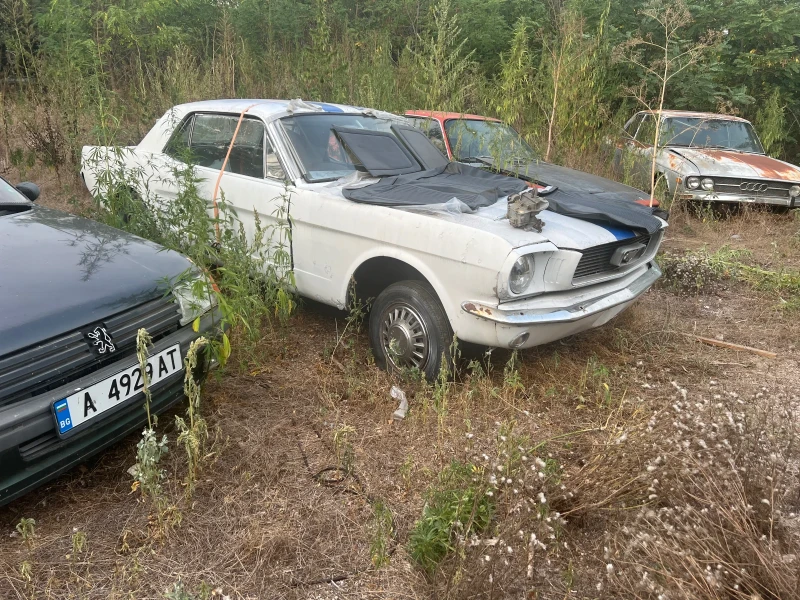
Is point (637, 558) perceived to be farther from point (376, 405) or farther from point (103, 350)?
point (103, 350)

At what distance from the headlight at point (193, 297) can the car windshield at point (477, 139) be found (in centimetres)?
347

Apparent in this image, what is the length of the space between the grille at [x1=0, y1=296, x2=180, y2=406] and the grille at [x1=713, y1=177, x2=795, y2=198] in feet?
23.5

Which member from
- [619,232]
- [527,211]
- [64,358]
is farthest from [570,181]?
[64,358]

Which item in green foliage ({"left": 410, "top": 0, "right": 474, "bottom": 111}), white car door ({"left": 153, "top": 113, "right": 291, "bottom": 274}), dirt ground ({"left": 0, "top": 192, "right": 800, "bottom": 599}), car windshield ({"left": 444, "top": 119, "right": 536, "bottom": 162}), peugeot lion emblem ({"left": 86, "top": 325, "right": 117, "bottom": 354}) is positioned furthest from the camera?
car windshield ({"left": 444, "top": 119, "right": 536, "bottom": 162})

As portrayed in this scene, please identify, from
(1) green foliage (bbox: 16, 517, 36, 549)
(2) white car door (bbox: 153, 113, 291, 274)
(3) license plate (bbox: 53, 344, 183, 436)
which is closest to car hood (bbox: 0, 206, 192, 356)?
(3) license plate (bbox: 53, 344, 183, 436)

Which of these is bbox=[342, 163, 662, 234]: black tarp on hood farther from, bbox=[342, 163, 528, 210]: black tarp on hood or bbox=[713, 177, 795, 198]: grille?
bbox=[713, 177, 795, 198]: grille

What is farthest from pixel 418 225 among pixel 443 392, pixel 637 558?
pixel 637 558

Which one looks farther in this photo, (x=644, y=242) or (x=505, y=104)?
(x=505, y=104)

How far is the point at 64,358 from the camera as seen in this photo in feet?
7.14

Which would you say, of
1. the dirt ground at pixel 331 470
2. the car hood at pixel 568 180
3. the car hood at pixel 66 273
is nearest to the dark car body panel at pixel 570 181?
the car hood at pixel 568 180

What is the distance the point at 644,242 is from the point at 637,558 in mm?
2242

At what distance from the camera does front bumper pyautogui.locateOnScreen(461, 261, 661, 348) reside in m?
2.95

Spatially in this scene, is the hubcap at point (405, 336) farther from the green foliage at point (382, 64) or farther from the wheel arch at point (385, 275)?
the green foliage at point (382, 64)

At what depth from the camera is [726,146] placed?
834 cm
